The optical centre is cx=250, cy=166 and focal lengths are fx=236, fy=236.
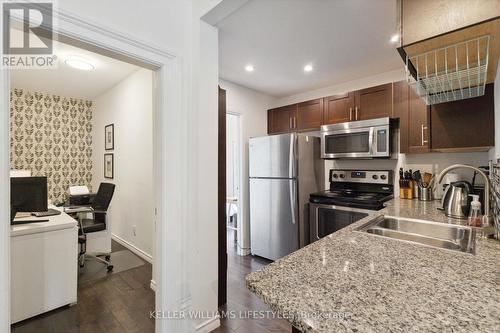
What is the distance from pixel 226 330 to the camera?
1.81 m

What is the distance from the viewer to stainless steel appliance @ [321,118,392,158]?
8.43 feet

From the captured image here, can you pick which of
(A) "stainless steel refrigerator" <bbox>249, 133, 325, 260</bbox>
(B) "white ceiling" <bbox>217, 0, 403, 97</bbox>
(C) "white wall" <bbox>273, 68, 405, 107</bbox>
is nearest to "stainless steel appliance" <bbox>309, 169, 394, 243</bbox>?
(A) "stainless steel refrigerator" <bbox>249, 133, 325, 260</bbox>

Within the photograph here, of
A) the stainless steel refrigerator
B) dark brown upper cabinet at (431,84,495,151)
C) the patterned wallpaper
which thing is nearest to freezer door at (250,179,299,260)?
the stainless steel refrigerator

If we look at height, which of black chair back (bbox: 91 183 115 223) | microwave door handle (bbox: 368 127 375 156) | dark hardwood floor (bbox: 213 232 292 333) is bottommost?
dark hardwood floor (bbox: 213 232 292 333)

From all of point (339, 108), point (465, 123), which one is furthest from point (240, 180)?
point (465, 123)

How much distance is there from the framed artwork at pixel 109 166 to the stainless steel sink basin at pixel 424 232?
13.1 feet

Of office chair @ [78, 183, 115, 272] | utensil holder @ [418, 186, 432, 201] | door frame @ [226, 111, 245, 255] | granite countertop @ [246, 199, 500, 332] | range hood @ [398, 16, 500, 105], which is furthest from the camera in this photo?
door frame @ [226, 111, 245, 255]

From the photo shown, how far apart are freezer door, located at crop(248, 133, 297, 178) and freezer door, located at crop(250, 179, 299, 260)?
10 centimetres

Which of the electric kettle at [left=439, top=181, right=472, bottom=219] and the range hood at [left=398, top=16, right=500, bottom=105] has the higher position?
the range hood at [left=398, top=16, right=500, bottom=105]

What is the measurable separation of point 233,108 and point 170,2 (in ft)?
5.74

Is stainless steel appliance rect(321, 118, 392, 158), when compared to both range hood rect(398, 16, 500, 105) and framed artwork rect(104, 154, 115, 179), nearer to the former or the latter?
range hood rect(398, 16, 500, 105)

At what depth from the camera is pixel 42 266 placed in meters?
1.99

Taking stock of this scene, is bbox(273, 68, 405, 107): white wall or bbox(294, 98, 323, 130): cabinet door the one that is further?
bbox(294, 98, 323, 130): cabinet door

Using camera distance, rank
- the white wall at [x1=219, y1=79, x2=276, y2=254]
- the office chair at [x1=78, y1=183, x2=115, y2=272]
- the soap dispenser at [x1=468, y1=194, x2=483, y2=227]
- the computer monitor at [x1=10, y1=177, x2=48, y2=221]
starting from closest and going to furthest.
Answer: the soap dispenser at [x1=468, y1=194, x2=483, y2=227] → the computer monitor at [x1=10, y1=177, x2=48, y2=221] → the office chair at [x1=78, y1=183, x2=115, y2=272] → the white wall at [x1=219, y1=79, x2=276, y2=254]
